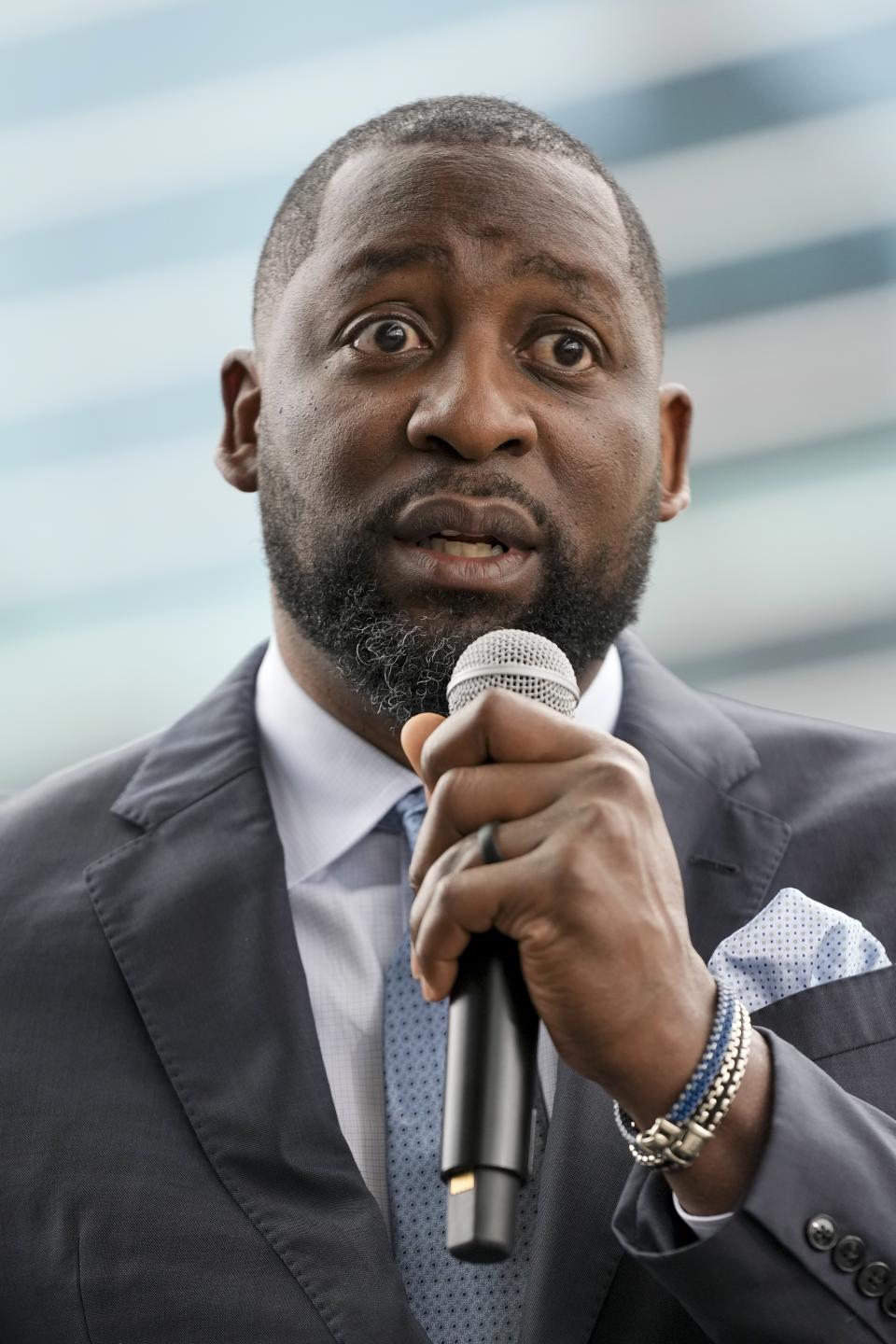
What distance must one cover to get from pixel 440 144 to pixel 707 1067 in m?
1.22

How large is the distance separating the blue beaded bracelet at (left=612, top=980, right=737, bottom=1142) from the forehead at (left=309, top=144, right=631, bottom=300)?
98 cm

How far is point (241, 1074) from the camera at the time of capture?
1.75 meters

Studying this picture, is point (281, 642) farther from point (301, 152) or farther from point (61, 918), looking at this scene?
point (301, 152)

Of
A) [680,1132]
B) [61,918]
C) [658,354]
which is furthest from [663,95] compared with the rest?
[680,1132]

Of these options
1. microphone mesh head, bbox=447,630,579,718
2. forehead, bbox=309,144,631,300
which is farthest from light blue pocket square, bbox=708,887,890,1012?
forehead, bbox=309,144,631,300

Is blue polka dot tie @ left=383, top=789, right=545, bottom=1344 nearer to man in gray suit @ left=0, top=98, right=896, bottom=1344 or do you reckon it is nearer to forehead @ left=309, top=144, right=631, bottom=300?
man in gray suit @ left=0, top=98, right=896, bottom=1344

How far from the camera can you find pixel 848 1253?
134 centimetres

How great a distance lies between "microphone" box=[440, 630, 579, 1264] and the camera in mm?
1027

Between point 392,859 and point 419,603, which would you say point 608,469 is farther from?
point 392,859

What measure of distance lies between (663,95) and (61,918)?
10.1ft

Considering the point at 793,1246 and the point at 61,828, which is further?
the point at 61,828

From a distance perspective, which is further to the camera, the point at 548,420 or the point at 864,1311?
the point at 548,420

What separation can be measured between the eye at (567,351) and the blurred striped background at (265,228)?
217 centimetres

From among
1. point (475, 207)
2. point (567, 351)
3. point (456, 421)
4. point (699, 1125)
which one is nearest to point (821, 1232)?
point (699, 1125)
